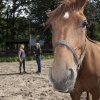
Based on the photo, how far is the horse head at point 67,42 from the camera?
2.55 meters

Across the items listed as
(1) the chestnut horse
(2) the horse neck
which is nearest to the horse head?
(1) the chestnut horse

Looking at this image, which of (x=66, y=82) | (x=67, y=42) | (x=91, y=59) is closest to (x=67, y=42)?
(x=67, y=42)

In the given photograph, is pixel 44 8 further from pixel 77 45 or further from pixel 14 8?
pixel 77 45

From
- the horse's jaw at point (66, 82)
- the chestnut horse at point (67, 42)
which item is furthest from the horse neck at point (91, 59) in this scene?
the horse's jaw at point (66, 82)

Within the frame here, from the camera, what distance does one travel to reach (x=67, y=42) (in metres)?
2.73

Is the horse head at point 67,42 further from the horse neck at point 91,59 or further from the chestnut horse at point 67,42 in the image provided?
the horse neck at point 91,59

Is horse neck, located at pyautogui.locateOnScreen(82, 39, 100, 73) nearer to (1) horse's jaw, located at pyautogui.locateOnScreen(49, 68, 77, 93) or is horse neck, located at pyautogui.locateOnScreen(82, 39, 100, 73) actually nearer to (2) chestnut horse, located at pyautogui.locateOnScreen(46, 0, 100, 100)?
(2) chestnut horse, located at pyautogui.locateOnScreen(46, 0, 100, 100)

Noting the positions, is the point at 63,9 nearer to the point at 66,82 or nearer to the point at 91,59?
the point at 66,82

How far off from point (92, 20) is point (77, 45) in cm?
3416

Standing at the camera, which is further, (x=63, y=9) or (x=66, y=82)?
(x=63, y=9)

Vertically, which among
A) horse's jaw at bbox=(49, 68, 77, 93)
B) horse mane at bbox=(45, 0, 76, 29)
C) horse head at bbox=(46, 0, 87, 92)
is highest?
horse mane at bbox=(45, 0, 76, 29)

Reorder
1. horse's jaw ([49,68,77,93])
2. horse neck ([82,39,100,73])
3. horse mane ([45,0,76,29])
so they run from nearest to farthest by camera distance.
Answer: horse's jaw ([49,68,77,93])
horse mane ([45,0,76,29])
horse neck ([82,39,100,73])

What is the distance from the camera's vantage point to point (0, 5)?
141ft

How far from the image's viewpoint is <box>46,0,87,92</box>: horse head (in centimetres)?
255
